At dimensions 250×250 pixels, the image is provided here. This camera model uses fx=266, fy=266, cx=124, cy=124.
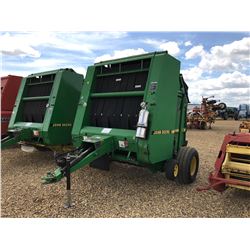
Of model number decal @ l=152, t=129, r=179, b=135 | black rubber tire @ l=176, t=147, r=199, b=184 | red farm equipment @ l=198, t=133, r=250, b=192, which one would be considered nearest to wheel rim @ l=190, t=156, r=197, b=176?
black rubber tire @ l=176, t=147, r=199, b=184

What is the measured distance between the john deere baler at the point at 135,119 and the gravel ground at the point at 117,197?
0.38m

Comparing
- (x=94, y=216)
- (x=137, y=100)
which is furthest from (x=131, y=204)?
(x=137, y=100)

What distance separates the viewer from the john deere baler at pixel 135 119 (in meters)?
3.93

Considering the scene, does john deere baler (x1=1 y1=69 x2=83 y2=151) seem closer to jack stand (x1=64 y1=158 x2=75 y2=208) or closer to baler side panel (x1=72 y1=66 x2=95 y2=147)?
baler side panel (x1=72 y1=66 x2=95 y2=147)

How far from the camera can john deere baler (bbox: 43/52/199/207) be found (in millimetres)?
3926

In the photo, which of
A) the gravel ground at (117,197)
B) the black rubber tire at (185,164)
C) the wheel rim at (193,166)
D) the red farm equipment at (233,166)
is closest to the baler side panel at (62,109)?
the gravel ground at (117,197)

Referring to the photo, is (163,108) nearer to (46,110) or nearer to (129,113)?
(129,113)

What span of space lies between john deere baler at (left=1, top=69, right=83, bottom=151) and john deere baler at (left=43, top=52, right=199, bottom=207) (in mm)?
996

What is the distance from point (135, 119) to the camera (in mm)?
4336

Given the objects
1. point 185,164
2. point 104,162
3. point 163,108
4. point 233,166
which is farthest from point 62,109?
point 233,166

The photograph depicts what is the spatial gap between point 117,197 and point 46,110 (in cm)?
273

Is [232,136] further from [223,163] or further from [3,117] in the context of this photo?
[3,117]

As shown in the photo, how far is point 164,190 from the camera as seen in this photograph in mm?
4336
